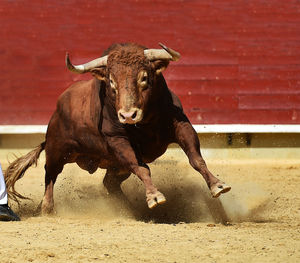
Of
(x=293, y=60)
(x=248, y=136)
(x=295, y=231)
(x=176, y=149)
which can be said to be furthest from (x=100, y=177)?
(x=295, y=231)

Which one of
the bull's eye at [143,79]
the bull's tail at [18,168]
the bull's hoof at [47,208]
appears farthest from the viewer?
the bull's tail at [18,168]

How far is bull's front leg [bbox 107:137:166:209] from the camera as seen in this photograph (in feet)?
16.0

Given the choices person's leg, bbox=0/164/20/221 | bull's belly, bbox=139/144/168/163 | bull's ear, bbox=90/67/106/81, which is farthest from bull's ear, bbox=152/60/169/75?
person's leg, bbox=0/164/20/221

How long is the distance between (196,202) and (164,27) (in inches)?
145

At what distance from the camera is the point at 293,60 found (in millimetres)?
8969

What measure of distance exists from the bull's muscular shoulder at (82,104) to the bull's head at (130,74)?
271 mm

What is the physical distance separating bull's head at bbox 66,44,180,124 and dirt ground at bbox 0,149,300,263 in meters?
0.74

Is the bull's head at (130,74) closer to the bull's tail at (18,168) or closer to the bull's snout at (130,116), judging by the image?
the bull's snout at (130,116)

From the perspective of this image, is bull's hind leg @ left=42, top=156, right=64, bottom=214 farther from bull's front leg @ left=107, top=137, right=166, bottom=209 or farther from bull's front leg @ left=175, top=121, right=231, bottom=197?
bull's front leg @ left=175, top=121, right=231, bottom=197

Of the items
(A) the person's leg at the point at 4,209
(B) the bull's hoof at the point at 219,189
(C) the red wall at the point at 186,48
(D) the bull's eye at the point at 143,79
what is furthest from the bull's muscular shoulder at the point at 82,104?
(C) the red wall at the point at 186,48

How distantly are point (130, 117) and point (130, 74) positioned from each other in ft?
1.08

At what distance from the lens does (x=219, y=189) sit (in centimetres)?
479

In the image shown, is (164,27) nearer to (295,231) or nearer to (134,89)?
(134,89)

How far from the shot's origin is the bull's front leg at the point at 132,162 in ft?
16.0
